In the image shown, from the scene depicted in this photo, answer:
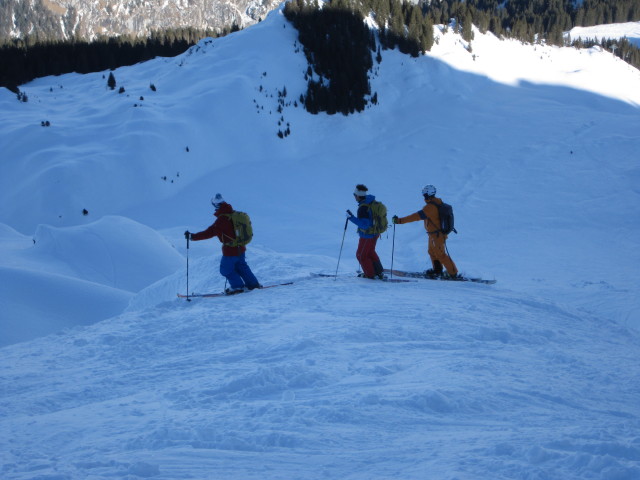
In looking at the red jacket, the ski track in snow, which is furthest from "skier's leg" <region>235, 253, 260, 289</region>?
the ski track in snow

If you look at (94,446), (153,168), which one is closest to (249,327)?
(94,446)

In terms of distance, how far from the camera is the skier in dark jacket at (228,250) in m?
6.77

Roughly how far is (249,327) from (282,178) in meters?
11.2

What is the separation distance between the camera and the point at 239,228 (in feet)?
22.5

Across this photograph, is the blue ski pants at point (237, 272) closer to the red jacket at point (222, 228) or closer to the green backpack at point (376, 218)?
the red jacket at point (222, 228)

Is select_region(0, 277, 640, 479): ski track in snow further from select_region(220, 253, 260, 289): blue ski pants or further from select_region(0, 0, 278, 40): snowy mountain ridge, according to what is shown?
select_region(0, 0, 278, 40): snowy mountain ridge

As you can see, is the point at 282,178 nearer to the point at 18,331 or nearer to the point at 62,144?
the point at 62,144

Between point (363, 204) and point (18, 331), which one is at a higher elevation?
point (363, 204)

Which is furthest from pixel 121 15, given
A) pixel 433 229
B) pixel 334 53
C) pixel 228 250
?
pixel 433 229

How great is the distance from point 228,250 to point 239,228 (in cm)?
36

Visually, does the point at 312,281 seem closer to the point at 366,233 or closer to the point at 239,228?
the point at 366,233

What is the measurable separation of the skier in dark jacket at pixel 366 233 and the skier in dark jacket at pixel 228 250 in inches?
59.8

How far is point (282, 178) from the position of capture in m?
16.0

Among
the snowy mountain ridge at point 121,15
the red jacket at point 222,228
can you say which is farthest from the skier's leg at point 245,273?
the snowy mountain ridge at point 121,15
